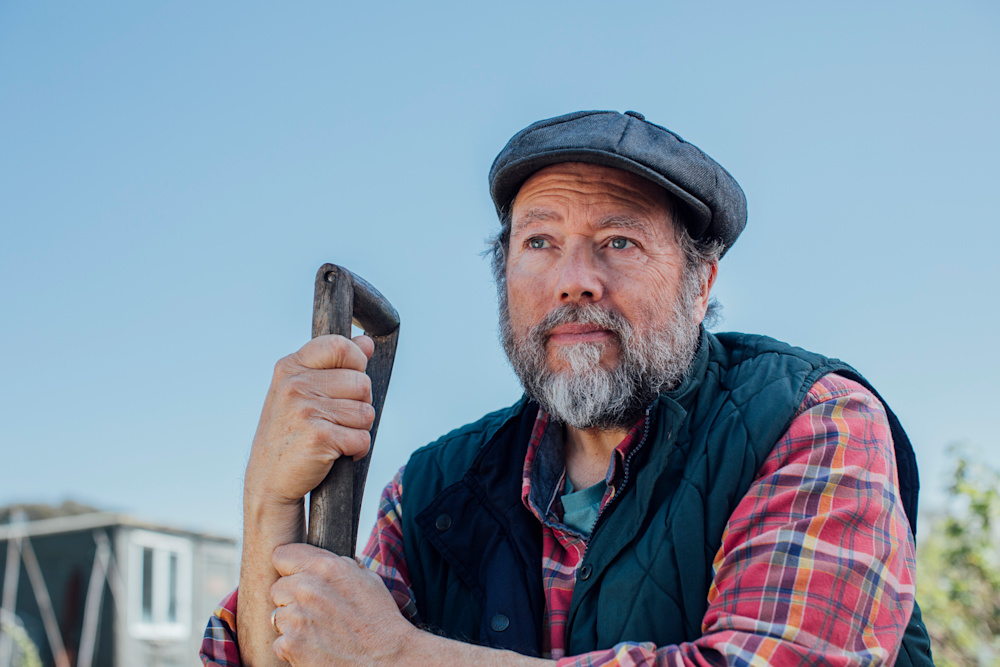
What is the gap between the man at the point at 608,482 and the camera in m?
1.70

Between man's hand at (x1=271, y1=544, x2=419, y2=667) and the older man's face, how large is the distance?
85 cm

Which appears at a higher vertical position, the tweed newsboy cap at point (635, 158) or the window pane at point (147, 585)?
the tweed newsboy cap at point (635, 158)

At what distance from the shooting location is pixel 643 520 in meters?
2.02

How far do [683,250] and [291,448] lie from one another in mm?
1420

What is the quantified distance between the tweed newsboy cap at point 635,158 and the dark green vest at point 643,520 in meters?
0.43

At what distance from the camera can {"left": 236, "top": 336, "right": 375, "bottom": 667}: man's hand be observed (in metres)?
1.99

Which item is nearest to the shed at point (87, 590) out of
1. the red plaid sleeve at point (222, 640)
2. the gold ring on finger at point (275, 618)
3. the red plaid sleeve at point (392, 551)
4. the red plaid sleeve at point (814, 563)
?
the red plaid sleeve at point (392, 551)

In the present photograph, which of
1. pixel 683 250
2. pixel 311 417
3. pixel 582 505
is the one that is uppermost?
pixel 683 250

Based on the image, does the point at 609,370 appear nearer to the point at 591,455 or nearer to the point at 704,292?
the point at 591,455

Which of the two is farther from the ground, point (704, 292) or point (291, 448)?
point (704, 292)

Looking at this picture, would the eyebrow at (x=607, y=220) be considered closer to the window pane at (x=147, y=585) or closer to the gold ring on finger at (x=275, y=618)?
the gold ring on finger at (x=275, y=618)

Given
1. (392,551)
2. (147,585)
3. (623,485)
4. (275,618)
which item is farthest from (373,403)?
(147,585)

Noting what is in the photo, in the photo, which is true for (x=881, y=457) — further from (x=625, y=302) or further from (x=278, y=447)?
(x=278, y=447)

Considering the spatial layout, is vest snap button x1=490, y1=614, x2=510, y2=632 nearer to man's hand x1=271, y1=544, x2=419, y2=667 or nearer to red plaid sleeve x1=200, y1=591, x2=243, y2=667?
man's hand x1=271, y1=544, x2=419, y2=667
